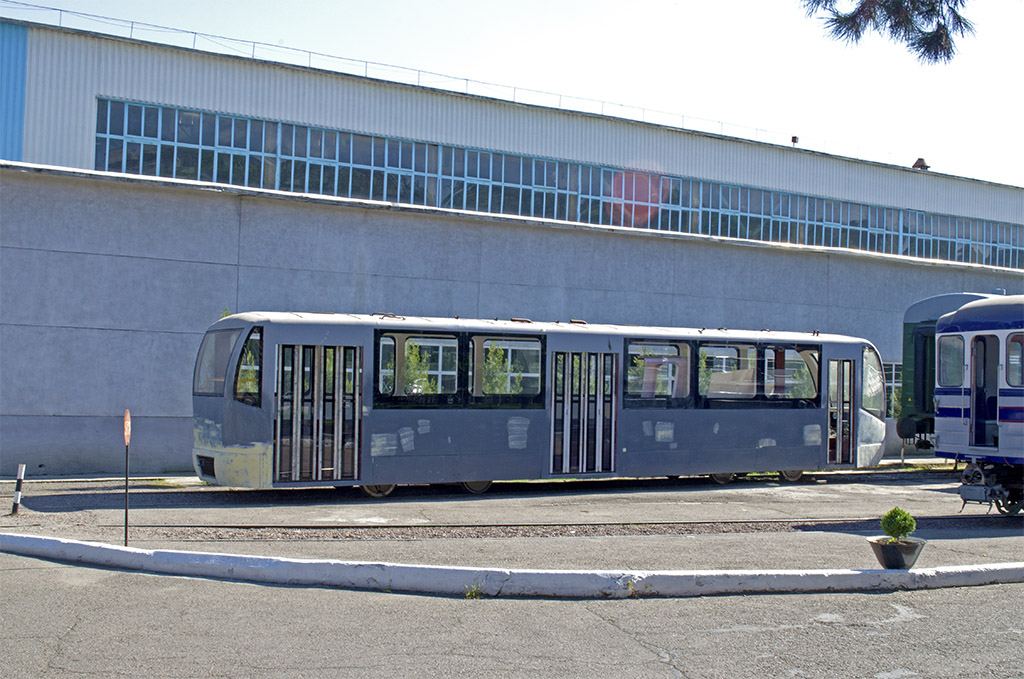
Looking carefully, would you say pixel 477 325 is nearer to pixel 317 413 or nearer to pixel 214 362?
pixel 317 413

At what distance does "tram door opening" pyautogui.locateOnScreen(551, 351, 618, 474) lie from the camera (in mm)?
16906

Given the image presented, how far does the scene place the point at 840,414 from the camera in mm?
19734

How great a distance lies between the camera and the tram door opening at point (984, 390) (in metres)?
14.5

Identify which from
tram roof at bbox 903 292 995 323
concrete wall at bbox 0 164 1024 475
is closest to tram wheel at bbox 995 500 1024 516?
tram roof at bbox 903 292 995 323

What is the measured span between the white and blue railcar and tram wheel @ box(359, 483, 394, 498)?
8.68 meters

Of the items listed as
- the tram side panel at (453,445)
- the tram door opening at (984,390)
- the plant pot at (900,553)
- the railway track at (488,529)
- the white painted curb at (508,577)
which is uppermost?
the tram door opening at (984,390)

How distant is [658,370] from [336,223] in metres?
7.84

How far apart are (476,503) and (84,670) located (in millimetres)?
9306

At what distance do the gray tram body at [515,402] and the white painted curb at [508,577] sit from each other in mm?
5475

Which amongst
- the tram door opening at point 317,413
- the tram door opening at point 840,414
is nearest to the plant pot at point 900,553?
the tram door opening at point 317,413

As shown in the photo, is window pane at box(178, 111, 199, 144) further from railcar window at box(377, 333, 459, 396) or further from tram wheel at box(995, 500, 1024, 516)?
tram wheel at box(995, 500, 1024, 516)

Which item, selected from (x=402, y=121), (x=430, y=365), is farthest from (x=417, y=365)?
(x=402, y=121)

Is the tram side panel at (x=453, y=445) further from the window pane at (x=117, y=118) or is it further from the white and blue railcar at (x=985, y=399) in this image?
the window pane at (x=117, y=118)

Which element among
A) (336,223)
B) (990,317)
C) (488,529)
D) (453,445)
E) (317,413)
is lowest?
(488,529)
